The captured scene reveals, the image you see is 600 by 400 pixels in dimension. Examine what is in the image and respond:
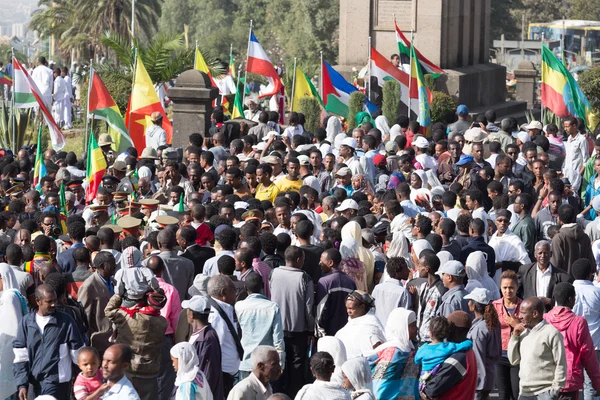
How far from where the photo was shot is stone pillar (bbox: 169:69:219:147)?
759 inches

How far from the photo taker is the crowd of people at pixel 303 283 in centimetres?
855

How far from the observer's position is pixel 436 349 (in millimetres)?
8508

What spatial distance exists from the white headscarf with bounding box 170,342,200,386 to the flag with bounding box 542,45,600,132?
11.1 meters

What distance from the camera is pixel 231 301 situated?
9.57m

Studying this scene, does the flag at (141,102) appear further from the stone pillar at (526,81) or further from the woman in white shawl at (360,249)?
the stone pillar at (526,81)

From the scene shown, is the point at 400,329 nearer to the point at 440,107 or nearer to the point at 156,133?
the point at 156,133

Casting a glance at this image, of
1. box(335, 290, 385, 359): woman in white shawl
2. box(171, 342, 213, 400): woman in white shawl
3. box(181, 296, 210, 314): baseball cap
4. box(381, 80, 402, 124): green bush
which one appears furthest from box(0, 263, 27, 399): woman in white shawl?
box(381, 80, 402, 124): green bush

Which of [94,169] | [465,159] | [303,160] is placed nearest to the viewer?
[303,160]

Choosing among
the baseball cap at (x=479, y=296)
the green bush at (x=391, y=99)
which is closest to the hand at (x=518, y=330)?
the baseball cap at (x=479, y=296)

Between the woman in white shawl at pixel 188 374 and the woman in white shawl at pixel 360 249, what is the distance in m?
3.12

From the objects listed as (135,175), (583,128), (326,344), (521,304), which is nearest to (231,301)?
(326,344)

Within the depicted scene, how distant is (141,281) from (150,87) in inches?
336

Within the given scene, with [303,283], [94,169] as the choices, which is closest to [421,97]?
[94,169]

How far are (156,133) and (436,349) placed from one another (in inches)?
382
